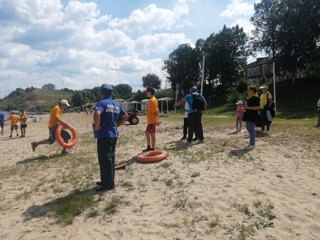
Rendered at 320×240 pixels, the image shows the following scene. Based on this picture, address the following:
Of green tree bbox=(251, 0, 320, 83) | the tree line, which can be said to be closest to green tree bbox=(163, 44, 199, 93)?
the tree line

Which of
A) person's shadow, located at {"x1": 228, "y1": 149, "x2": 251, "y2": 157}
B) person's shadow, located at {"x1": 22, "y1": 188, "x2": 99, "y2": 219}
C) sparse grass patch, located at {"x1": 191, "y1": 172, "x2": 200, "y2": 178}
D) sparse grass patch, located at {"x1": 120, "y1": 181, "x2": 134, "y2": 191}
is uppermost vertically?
→ person's shadow, located at {"x1": 228, "y1": 149, "x2": 251, "y2": 157}

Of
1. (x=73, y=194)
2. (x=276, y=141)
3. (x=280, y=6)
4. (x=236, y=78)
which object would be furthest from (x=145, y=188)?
(x=236, y=78)

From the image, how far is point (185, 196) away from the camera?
6.41 m

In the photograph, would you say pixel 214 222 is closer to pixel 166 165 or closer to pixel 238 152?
pixel 166 165

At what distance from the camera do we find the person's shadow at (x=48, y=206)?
20.4ft

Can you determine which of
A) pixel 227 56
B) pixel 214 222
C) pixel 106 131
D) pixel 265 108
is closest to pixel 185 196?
pixel 214 222

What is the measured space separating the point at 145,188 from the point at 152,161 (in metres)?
1.84

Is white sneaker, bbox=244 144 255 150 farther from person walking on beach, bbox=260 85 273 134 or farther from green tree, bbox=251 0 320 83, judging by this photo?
green tree, bbox=251 0 320 83

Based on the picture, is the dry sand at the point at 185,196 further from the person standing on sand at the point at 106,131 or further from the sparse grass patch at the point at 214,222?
the person standing on sand at the point at 106,131

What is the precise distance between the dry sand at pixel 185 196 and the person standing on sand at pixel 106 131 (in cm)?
38

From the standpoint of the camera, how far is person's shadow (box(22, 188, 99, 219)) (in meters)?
6.23

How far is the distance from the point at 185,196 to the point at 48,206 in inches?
95.9

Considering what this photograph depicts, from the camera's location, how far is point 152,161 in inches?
350

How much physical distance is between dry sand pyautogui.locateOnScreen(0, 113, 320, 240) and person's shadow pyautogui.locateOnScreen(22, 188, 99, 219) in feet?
0.06
